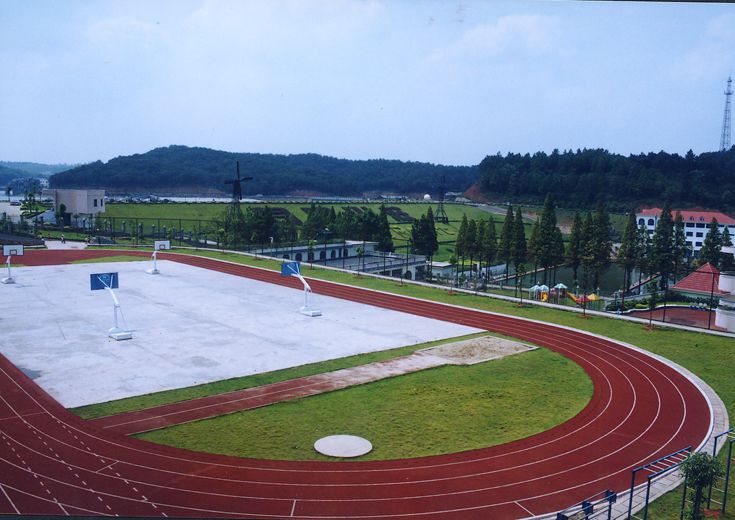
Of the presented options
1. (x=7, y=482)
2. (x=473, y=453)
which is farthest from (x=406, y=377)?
(x=7, y=482)

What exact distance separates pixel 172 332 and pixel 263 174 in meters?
105

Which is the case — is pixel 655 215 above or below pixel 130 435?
above

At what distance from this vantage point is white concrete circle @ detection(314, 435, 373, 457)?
11.4 metres

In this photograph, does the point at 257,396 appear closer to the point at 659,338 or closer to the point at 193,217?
the point at 659,338

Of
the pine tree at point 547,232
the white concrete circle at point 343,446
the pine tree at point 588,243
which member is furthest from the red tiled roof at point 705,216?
the white concrete circle at point 343,446

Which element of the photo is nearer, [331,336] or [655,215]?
[331,336]

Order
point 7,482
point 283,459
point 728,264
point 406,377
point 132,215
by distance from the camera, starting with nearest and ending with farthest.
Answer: point 7,482 < point 283,459 < point 406,377 < point 728,264 < point 132,215

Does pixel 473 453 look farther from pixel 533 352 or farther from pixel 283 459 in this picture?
pixel 533 352

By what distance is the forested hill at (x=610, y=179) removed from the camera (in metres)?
Result: 61.3

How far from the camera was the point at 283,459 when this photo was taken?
1100cm

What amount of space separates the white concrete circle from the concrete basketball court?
5171 mm

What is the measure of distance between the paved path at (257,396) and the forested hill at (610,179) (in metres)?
43.8

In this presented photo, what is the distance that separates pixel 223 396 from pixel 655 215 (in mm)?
63074

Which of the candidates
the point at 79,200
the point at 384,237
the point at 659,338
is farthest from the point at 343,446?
the point at 79,200
